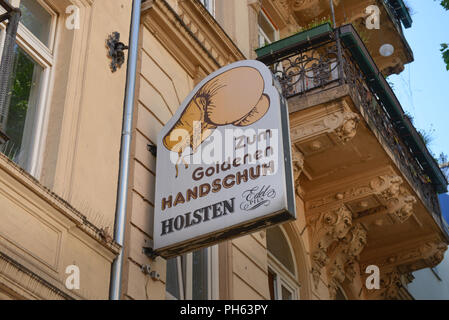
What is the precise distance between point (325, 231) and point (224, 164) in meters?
5.16

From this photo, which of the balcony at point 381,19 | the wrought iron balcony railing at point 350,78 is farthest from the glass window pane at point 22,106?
the balcony at point 381,19

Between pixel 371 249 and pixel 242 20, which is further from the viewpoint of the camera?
pixel 371 249

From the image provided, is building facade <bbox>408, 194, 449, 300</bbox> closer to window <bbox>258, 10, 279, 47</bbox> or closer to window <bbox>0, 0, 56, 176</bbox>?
window <bbox>258, 10, 279, 47</bbox>

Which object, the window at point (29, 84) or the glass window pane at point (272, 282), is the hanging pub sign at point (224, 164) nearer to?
the window at point (29, 84)

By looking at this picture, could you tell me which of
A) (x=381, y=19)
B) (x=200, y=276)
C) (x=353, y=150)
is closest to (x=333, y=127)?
(x=353, y=150)

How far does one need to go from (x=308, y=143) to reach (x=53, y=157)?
4.75 metres

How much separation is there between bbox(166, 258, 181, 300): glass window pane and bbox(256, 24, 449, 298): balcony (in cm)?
315

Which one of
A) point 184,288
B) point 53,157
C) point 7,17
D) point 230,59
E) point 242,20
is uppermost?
point 242,20

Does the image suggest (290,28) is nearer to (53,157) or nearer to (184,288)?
(184,288)

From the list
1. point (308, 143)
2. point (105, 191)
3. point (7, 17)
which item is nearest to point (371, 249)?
point (308, 143)

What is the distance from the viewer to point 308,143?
1122 cm

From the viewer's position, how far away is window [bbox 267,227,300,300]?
37.9 feet

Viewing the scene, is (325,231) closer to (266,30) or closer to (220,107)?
(266,30)

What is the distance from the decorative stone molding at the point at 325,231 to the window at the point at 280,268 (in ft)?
1.41
